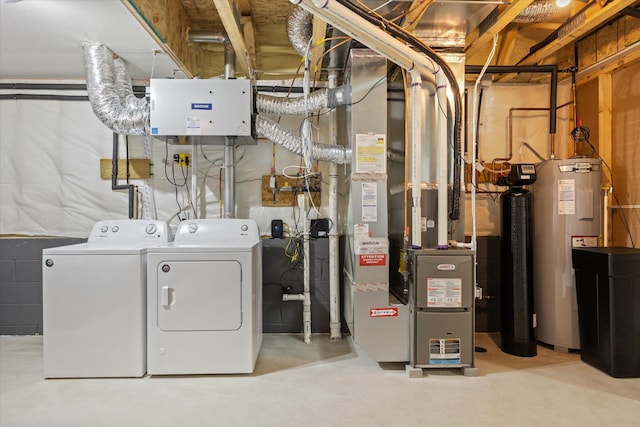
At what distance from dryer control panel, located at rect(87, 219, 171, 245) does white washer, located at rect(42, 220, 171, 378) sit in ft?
1.49

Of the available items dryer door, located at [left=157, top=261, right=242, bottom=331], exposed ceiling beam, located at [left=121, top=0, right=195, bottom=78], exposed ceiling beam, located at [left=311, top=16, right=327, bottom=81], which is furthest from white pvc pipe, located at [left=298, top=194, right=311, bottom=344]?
exposed ceiling beam, located at [left=121, top=0, right=195, bottom=78]

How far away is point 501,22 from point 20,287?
4599 mm

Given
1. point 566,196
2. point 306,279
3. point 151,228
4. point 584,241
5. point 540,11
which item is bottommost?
point 306,279

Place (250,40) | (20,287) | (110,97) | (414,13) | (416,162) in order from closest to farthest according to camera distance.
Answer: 1. (414,13)
2. (416,162)
3. (110,97)
4. (250,40)
5. (20,287)

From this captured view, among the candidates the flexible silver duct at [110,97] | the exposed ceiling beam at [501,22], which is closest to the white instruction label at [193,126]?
the flexible silver duct at [110,97]

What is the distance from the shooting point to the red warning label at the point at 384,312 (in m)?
2.59

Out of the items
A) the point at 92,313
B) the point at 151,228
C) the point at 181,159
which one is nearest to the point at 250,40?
the point at 181,159

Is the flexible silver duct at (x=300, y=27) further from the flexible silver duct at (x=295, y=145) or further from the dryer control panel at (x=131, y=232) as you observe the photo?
the dryer control panel at (x=131, y=232)

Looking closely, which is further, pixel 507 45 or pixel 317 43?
pixel 507 45

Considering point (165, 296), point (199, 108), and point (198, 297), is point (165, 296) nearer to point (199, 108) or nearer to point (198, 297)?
point (198, 297)

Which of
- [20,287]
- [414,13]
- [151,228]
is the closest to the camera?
[414,13]

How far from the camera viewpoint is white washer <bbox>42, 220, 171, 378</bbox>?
8.07 feet

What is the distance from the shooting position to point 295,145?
3000 mm

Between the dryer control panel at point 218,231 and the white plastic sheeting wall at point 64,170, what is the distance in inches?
16.6
